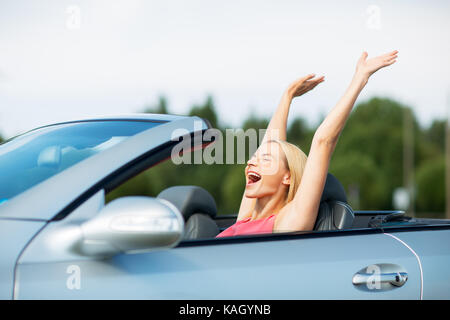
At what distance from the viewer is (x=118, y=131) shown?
226 centimetres

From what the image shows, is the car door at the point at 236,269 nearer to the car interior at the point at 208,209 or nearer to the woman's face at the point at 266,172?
the car interior at the point at 208,209

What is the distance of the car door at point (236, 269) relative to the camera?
1.82m

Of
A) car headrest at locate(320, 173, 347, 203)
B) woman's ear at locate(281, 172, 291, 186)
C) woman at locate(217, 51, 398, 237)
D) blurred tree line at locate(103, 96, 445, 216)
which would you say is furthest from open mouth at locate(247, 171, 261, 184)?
blurred tree line at locate(103, 96, 445, 216)

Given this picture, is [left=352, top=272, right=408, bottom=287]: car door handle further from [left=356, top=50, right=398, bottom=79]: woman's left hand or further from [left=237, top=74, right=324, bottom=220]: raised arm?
[left=237, top=74, right=324, bottom=220]: raised arm

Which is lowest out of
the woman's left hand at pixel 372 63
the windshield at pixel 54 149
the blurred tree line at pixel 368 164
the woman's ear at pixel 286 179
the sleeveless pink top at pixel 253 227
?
the sleeveless pink top at pixel 253 227

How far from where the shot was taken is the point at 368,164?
53.8m

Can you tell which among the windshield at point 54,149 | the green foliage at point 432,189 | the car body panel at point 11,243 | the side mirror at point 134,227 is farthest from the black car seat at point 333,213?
the green foliage at point 432,189

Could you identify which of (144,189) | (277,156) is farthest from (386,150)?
(277,156)

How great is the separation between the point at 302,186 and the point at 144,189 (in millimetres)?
27773

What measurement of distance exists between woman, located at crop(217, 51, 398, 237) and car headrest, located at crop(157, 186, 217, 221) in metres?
0.18

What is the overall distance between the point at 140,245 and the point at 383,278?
103 cm

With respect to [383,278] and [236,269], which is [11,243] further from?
[383,278]

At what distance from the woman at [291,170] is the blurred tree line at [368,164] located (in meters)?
42.2

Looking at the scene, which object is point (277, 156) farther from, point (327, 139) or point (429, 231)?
point (429, 231)
